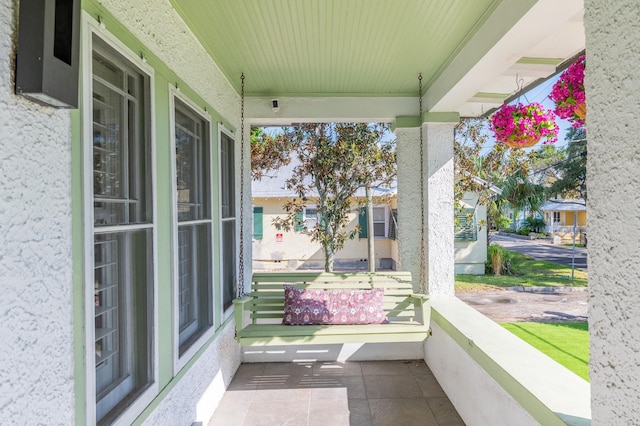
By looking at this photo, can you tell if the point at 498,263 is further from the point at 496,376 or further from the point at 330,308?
the point at 496,376

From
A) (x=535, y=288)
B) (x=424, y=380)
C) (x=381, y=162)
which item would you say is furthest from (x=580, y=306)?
(x=424, y=380)

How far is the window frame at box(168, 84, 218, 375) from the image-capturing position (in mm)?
2447

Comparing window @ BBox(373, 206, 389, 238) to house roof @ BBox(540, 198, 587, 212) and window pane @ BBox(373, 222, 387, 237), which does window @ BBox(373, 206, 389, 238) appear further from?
house roof @ BBox(540, 198, 587, 212)

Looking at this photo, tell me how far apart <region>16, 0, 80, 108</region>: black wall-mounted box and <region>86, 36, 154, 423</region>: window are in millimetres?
280

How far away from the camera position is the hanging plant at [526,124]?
2.97 m

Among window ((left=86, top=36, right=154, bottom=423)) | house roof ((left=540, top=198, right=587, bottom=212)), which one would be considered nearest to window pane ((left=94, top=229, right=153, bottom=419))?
window ((left=86, top=36, right=154, bottom=423))

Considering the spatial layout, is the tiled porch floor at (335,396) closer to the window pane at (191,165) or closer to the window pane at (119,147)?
the window pane at (191,165)

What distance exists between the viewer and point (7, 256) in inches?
45.7

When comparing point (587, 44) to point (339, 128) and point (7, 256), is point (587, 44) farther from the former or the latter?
point (339, 128)

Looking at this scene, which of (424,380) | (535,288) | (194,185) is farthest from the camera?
(535,288)

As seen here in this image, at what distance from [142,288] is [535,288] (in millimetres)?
9447

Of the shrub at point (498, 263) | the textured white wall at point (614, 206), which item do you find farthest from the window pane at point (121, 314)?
the shrub at point (498, 263)

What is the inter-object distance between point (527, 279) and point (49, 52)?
1149 cm

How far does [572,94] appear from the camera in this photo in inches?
85.4
